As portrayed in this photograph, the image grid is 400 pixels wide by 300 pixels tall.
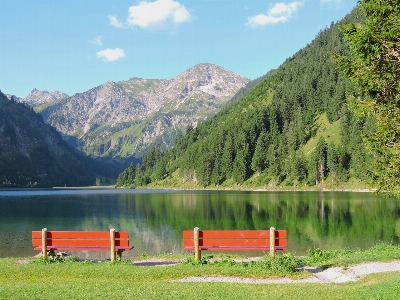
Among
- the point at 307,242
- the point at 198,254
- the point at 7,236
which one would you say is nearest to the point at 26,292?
the point at 198,254

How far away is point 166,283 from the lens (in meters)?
19.4

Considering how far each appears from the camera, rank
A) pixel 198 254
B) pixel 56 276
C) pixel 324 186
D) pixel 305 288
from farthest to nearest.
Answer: pixel 324 186 < pixel 198 254 < pixel 56 276 < pixel 305 288

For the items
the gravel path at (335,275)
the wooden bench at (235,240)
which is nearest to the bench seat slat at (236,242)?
the wooden bench at (235,240)

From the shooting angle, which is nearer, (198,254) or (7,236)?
(198,254)

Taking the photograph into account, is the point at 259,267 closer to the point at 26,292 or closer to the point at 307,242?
the point at 26,292

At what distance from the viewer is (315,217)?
70312 millimetres

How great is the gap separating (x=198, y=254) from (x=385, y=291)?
11914 millimetres

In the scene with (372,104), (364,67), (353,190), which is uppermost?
(364,67)

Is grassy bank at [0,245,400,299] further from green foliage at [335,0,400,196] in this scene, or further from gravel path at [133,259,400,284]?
green foliage at [335,0,400,196]

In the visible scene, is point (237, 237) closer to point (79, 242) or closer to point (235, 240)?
point (235, 240)

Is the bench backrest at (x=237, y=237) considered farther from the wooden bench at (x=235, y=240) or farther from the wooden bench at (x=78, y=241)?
the wooden bench at (x=78, y=241)

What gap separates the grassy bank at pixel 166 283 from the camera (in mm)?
16516

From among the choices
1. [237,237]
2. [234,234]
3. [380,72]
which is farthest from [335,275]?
[380,72]

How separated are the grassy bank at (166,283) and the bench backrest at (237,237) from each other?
1272mm
